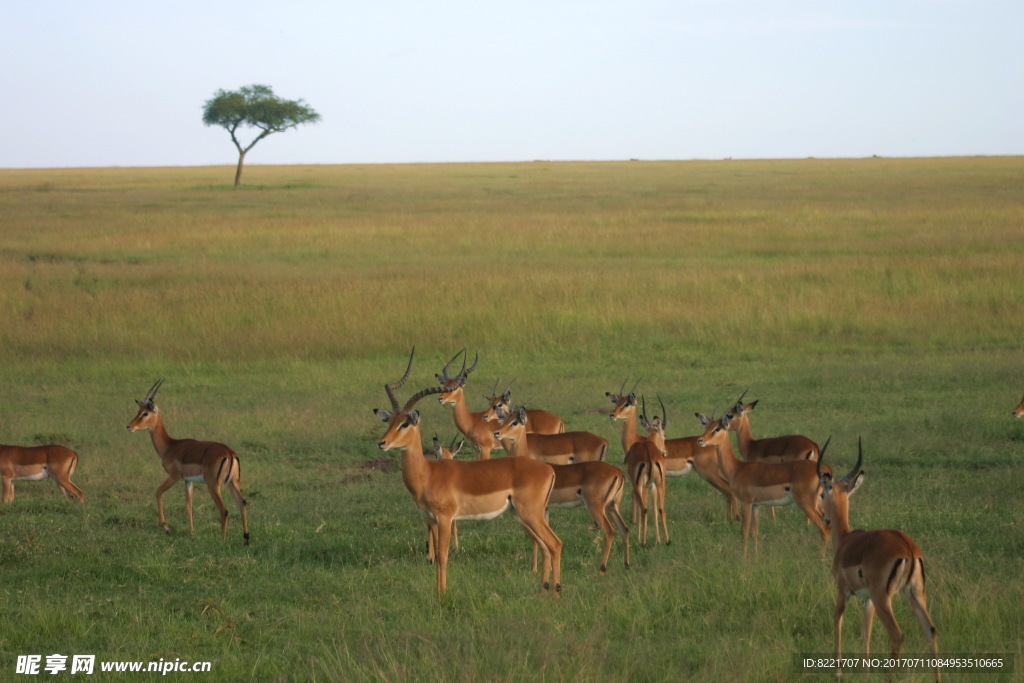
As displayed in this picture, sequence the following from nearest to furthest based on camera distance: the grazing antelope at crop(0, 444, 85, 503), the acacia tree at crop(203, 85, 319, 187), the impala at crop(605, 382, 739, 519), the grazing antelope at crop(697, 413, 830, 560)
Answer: the grazing antelope at crop(697, 413, 830, 560) → the impala at crop(605, 382, 739, 519) → the grazing antelope at crop(0, 444, 85, 503) → the acacia tree at crop(203, 85, 319, 187)

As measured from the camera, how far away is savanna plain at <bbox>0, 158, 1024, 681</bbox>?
545 cm

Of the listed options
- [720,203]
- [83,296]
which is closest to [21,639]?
[83,296]

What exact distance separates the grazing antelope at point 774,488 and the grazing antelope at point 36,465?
211 inches

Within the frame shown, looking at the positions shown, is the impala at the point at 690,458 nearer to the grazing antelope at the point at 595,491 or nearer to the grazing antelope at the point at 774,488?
the grazing antelope at the point at 774,488

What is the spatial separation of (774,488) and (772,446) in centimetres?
143

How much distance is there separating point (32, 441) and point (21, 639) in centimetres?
594

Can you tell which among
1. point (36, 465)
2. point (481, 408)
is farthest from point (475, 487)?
point (481, 408)

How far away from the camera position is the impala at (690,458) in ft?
26.7

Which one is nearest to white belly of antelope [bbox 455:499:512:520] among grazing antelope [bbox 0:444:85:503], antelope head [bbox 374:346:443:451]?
antelope head [bbox 374:346:443:451]

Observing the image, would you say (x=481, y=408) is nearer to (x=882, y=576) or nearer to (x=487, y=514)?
(x=487, y=514)

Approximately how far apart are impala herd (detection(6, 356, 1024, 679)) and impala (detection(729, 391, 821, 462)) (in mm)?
10

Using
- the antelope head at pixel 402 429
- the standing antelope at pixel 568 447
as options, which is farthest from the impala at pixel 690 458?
the antelope head at pixel 402 429

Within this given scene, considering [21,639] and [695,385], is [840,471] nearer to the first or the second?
[695,385]

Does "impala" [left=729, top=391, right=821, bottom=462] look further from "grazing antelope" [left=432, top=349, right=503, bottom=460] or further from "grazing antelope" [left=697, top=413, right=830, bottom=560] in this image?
"grazing antelope" [left=432, top=349, right=503, bottom=460]
